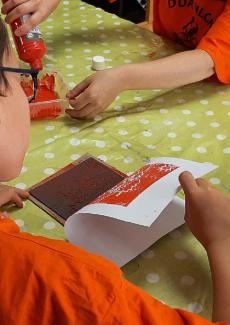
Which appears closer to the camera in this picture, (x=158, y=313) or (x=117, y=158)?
(x=158, y=313)

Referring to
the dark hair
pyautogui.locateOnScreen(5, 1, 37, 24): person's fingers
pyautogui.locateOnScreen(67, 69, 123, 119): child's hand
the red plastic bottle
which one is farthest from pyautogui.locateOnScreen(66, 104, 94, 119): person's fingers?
the dark hair

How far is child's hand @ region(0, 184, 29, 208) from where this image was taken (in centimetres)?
80

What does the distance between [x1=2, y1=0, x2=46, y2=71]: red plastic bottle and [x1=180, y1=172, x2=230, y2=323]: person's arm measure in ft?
1.45

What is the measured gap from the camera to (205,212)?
72 centimetres

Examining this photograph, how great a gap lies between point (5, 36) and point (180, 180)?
1.09 ft

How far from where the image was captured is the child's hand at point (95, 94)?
998mm

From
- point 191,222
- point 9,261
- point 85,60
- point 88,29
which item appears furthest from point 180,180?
point 88,29

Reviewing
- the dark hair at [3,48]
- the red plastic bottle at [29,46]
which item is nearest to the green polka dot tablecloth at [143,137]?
the red plastic bottle at [29,46]

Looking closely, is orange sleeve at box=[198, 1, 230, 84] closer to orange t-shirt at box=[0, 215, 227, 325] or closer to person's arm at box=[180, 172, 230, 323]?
person's arm at box=[180, 172, 230, 323]

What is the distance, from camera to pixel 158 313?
543 millimetres

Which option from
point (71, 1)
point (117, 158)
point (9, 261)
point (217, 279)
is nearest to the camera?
point (9, 261)

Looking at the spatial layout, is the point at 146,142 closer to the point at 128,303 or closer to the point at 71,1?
the point at 128,303

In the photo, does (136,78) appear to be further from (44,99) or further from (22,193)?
(22,193)

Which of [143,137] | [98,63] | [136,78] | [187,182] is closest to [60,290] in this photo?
[187,182]
